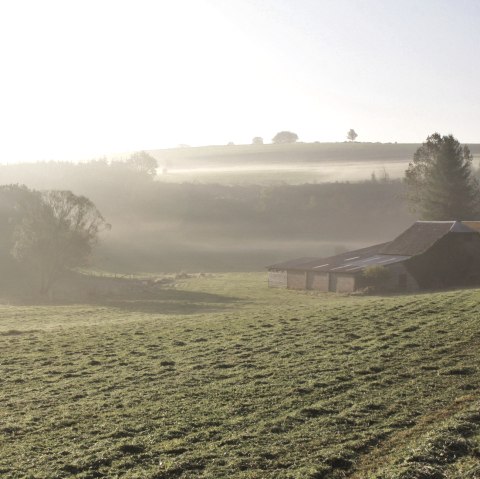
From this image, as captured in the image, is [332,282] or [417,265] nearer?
[417,265]

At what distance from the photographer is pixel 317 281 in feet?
231

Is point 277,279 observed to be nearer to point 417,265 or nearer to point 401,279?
point 401,279

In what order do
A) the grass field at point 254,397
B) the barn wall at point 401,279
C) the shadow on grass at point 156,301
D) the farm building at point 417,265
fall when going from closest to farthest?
the grass field at point 254,397 → the shadow on grass at point 156,301 → the barn wall at point 401,279 → the farm building at point 417,265

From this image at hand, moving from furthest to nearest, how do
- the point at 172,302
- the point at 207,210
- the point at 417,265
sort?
the point at 207,210, the point at 417,265, the point at 172,302

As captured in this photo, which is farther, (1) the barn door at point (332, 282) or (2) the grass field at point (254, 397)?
(1) the barn door at point (332, 282)

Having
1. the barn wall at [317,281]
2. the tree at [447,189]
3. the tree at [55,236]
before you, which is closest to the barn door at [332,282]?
the barn wall at [317,281]

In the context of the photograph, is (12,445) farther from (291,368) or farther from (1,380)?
(291,368)

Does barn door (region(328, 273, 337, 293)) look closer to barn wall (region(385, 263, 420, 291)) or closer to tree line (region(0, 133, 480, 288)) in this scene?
barn wall (region(385, 263, 420, 291))

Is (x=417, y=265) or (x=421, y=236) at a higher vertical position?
(x=421, y=236)

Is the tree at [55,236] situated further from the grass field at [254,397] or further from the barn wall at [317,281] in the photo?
the grass field at [254,397]

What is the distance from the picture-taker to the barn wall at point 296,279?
238 feet

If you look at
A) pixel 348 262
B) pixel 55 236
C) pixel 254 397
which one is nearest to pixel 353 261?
pixel 348 262

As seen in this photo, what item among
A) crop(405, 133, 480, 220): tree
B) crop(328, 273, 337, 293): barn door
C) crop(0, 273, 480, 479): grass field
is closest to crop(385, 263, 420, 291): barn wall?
crop(328, 273, 337, 293): barn door

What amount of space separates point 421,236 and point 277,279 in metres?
16.3
